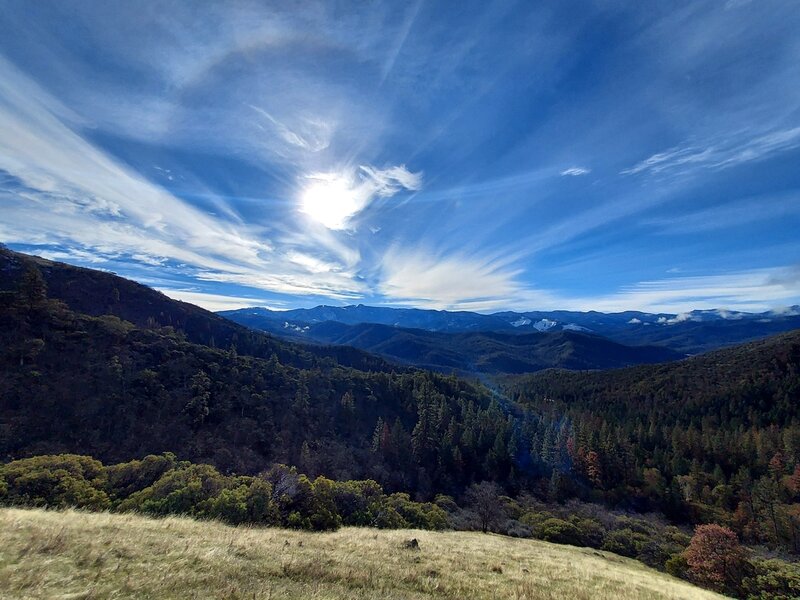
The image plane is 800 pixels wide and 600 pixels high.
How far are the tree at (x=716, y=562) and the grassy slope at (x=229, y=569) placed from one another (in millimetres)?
30102

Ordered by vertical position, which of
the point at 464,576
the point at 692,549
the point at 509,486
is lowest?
the point at 509,486

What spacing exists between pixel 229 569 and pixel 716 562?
5467cm

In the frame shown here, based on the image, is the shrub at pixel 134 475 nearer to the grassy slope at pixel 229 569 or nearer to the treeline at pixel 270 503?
the treeline at pixel 270 503

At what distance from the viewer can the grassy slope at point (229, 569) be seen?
1091 centimetres

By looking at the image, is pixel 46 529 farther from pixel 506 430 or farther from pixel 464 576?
pixel 506 430

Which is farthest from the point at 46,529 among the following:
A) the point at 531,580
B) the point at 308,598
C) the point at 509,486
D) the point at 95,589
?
the point at 509,486

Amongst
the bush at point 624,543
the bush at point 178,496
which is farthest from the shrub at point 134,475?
the bush at point 624,543

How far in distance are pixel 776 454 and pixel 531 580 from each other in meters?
148

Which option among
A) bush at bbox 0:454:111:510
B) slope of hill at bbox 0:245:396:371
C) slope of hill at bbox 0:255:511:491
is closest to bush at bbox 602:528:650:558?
slope of hill at bbox 0:255:511:491

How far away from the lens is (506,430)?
12350cm

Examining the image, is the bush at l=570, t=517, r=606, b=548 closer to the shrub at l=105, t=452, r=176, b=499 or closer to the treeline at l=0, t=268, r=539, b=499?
the treeline at l=0, t=268, r=539, b=499

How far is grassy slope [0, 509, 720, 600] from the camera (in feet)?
35.8

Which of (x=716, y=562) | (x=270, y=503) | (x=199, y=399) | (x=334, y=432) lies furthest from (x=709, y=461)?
(x=199, y=399)

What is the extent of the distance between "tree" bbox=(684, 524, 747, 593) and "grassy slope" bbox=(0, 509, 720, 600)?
30.1m
